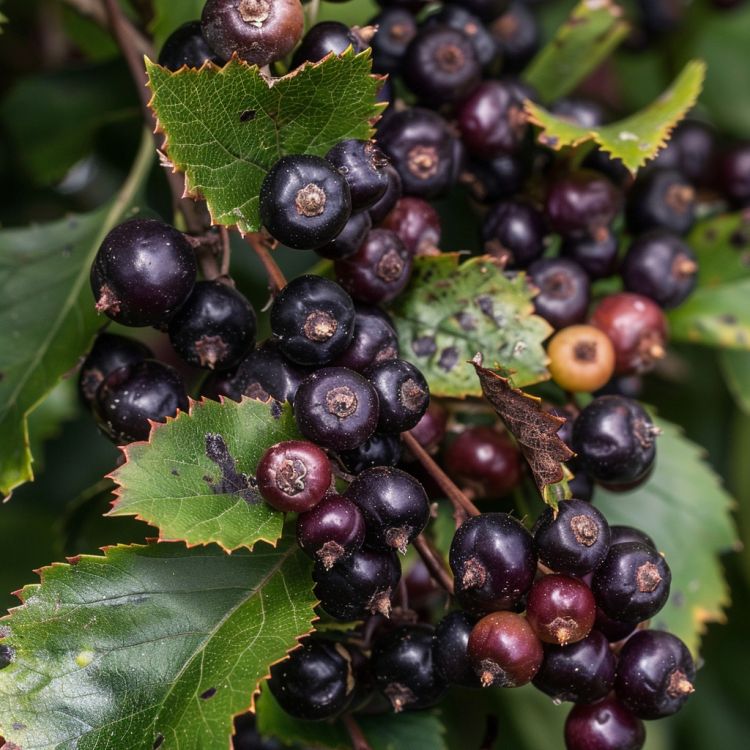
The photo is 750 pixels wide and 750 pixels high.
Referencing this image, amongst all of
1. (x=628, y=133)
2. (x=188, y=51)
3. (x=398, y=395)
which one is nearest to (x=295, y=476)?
(x=398, y=395)

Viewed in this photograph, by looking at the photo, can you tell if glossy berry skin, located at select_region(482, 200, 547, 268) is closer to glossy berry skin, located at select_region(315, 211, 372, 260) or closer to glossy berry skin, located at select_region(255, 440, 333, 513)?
glossy berry skin, located at select_region(315, 211, 372, 260)

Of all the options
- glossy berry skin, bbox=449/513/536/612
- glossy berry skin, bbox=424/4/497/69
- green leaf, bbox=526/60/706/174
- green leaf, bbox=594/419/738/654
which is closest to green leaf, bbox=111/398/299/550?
glossy berry skin, bbox=449/513/536/612

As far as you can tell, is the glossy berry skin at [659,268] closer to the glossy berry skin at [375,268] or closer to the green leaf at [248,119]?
the glossy berry skin at [375,268]

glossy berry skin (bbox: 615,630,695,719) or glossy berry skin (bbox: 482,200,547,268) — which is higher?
glossy berry skin (bbox: 482,200,547,268)

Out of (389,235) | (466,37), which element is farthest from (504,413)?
(466,37)

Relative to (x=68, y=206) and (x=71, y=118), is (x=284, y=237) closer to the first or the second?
(x=71, y=118)

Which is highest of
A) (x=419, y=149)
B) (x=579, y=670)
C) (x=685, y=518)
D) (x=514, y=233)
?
(x=419, y=149)

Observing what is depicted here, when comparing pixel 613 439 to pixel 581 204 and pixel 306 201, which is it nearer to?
pixel 581 204
